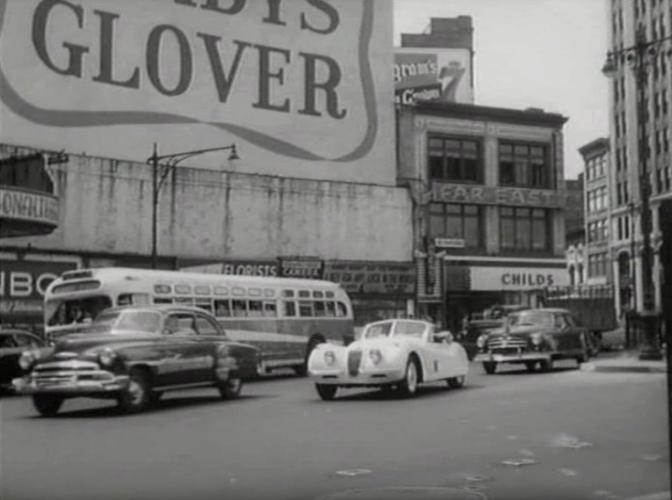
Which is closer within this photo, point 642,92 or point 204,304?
point 642,92

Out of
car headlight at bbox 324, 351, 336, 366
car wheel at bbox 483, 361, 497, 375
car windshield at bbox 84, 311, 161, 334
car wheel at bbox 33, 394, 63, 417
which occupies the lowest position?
car wheel at bbox 33, 394, 63, 417

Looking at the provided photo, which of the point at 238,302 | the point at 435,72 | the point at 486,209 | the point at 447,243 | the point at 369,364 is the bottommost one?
the point at 369,364

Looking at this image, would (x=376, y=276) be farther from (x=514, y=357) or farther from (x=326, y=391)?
(x=514, y=357)

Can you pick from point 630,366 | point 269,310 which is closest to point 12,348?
point 269,310

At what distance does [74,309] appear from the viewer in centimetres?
753

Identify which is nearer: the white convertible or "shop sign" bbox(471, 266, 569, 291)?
"shop sign" bbox(471, 266, 569, 291)

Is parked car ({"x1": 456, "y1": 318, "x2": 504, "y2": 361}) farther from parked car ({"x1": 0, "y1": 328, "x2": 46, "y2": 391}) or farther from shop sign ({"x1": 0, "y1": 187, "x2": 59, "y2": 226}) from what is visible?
parked car ({"x1": 0, "y1": 328, "x2": 46, "y2": 391})

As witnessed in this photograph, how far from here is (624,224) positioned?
7.46m

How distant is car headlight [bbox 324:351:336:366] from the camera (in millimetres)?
10961

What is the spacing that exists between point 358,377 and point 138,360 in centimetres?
248

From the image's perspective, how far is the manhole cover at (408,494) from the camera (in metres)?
5.35

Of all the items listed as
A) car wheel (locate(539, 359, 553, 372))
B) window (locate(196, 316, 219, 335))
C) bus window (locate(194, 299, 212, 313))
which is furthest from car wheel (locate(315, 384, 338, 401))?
car wheel (locate(539, 359, 553, 372))

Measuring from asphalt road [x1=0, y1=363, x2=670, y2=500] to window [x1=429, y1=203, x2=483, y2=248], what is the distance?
60.8 inches

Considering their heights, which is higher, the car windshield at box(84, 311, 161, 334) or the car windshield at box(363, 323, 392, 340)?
the car windshield at box(84, 311, 161, 334)
